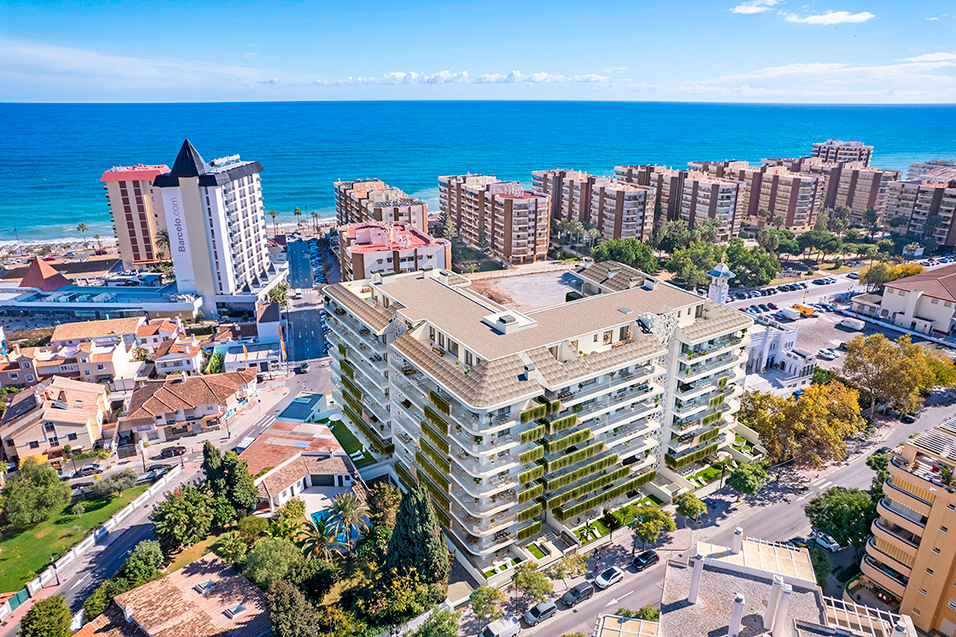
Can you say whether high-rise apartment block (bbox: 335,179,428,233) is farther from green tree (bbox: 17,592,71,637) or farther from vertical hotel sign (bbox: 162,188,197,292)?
green tree (bbox: 17,592,71,637)

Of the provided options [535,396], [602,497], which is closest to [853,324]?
[602,497]

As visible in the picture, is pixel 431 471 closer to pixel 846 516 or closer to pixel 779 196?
pixel 846 516

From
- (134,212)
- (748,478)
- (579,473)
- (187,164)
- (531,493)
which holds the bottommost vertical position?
(748,478)

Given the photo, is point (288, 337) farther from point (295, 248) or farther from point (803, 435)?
point (803, 435)

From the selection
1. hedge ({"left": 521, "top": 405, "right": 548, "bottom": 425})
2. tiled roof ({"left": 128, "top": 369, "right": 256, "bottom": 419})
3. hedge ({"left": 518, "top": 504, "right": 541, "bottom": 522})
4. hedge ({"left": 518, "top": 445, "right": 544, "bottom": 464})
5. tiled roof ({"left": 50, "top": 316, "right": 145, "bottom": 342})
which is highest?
hedge ({"left": 521, "top": 405, "right": 548, "bottom": 425})

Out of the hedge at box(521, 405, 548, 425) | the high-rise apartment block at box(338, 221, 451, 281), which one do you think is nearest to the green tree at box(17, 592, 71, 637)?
the hedge at box(521, 405, 548, 425)

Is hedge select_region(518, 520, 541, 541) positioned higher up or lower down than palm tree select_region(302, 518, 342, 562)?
higher up

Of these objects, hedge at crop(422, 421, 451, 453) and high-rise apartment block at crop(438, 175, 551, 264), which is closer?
hedge at crop(422, 421, 451, 453)

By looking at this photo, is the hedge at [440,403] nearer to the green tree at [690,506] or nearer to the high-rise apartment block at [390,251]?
the green tree at [690,506]
